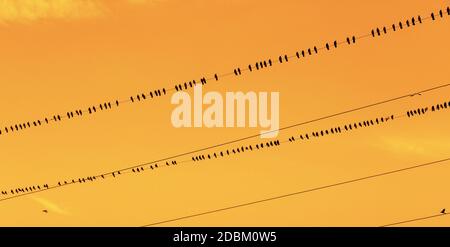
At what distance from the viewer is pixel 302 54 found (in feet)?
105
